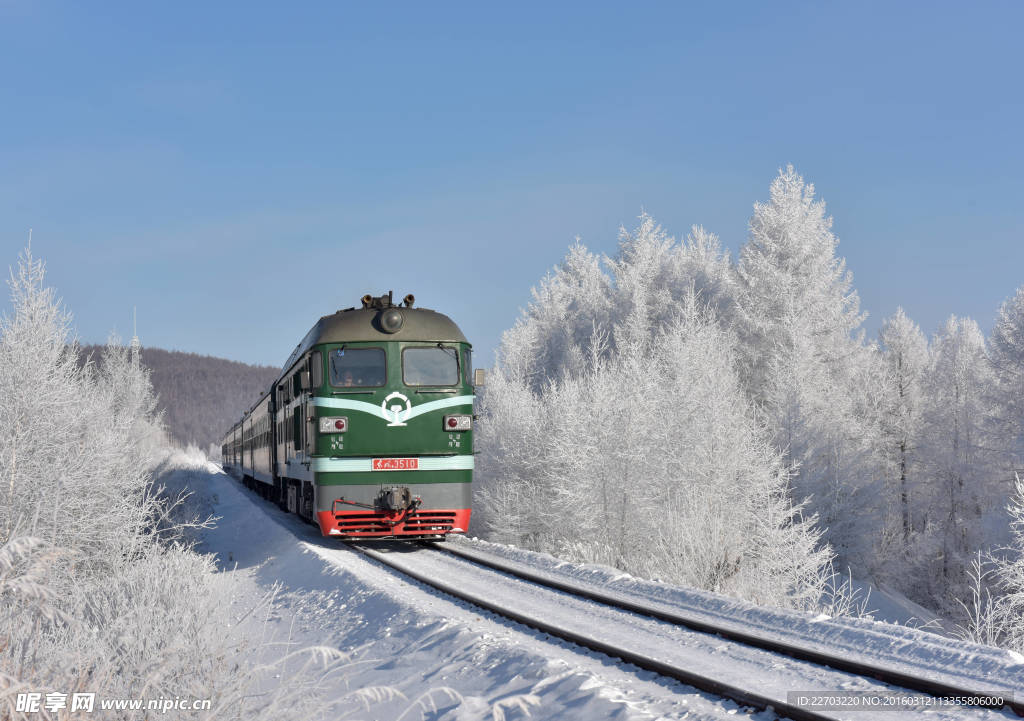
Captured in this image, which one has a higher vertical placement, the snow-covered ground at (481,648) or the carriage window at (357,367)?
the carriage window at (357,367)

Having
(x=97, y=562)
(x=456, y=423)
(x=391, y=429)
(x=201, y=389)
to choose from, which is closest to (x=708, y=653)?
(x=456, y=423)

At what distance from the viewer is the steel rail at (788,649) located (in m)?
5.20

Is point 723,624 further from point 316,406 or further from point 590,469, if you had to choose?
point 590,469

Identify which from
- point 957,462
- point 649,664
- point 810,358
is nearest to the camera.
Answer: point 649,664

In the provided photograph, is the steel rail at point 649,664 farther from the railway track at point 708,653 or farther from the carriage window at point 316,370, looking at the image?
the carriage window at point 316,370

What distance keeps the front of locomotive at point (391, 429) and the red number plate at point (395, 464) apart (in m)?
0.02

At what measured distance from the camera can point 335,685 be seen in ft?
22.1

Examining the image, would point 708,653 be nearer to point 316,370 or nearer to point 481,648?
point 481,648

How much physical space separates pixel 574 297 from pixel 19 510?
109 ft

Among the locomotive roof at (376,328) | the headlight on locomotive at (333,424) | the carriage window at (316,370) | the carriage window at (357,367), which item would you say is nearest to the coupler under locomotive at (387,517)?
the headlight on locomotive at (333,424)

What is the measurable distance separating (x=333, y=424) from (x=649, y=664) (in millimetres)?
7796

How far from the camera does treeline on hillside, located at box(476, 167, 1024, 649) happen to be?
18.0 m

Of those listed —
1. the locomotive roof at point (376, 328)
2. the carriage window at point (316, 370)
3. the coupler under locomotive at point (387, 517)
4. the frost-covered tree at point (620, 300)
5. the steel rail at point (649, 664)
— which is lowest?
the steel rail at point (649, 664)

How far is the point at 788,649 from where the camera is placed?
21.0ft
